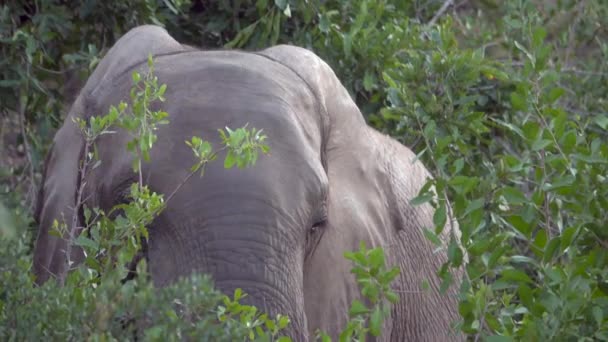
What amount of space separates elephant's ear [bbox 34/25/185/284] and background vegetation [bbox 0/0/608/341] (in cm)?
9

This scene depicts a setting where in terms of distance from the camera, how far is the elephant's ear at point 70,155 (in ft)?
11.2

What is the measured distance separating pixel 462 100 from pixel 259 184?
1360mm

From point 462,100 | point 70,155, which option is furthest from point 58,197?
point 462,100

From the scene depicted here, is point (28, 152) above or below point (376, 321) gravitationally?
below

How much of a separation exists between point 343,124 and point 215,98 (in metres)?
0.47

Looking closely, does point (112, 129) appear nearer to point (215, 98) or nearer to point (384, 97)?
point (215, 98)

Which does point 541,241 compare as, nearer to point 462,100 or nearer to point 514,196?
point 514,196

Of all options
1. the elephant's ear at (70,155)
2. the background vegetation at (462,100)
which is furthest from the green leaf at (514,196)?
the elephant's ear at (70,155)

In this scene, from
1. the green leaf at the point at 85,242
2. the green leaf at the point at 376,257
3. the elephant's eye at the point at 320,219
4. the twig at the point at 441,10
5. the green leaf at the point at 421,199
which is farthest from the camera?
the twig at the point at 441,10

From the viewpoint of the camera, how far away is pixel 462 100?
169 inches

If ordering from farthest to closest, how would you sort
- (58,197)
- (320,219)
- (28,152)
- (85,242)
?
(28,152)
(58,197)
(320,219)
(85,242)

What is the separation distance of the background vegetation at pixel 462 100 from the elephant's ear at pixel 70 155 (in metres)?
0.09

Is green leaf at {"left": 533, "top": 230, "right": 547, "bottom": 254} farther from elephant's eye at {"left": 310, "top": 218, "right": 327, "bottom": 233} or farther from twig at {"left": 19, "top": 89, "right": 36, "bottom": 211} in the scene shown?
twig at {"left": 19, "top": 89, "right": 36, "bottom": 211}

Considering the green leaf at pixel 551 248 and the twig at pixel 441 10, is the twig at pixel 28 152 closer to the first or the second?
the twig at pixel 441 10
